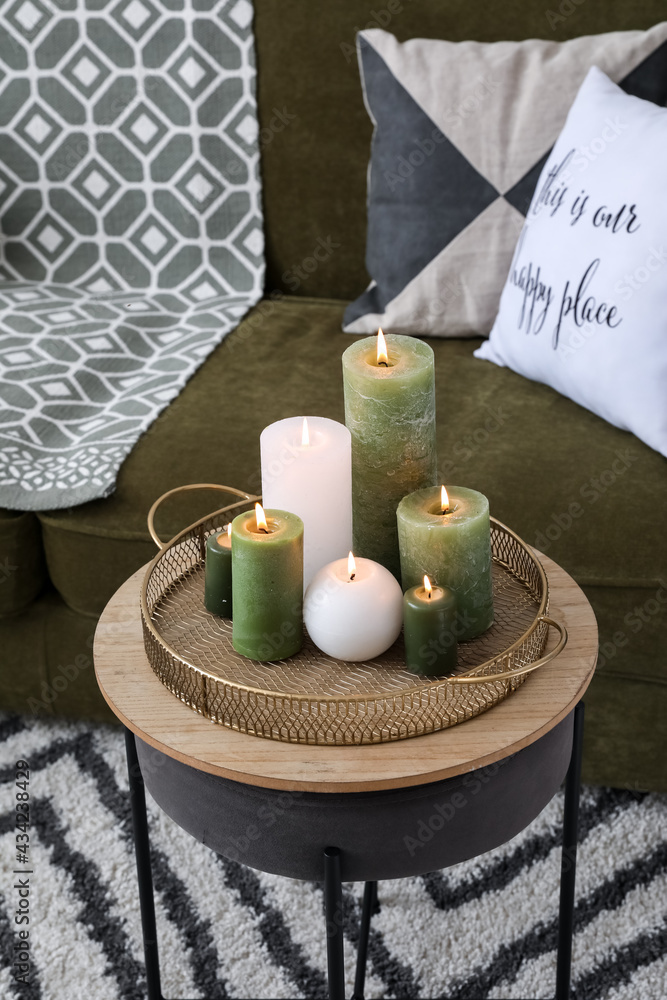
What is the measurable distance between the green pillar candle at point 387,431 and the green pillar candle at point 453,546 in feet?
0.11

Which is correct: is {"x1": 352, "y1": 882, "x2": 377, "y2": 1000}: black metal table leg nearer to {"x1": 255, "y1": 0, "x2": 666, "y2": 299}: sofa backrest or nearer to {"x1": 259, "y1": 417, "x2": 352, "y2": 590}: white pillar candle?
{"x1": 259, "y1": 417, "x2": 352, "y2": 590}: white pillar candle

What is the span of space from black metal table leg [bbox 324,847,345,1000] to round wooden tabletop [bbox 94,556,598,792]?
64 millimetres

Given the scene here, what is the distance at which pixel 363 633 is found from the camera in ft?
2.61

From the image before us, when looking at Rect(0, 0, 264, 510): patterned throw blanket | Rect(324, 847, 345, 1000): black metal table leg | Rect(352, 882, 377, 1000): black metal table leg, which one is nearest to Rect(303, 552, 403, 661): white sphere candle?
Rect(324, 847, 345, 1000): black metal table leg

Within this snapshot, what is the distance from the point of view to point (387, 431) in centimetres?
83

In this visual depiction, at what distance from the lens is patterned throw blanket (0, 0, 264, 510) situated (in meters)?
1.71

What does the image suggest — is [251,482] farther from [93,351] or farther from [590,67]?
[590,67]

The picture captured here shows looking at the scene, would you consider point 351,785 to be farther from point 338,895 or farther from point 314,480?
point 314,480

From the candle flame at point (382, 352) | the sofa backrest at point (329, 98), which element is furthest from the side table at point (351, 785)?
the sofa backrest at point (329, 98)

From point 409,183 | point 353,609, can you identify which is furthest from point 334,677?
point 409,183

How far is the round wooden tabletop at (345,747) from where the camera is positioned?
0.72 metres

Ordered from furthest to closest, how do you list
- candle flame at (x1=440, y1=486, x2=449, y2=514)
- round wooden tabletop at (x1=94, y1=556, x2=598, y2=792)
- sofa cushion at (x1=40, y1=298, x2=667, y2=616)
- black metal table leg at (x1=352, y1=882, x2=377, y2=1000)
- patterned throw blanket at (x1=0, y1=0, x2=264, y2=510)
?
patterned throw blanket at (x1=0, y1=0, x2=264, y2=510)
sofa cushion at (x1=40, y1=298, x2=667, y2=616)
black metal table leg at (x1=352, y1=882, x2=377, y2=1000)
candle flame at (x1=440, y1=486, x2=449, y2=514)
round wooden tabletop at (x1=94, y1=556, x2=598, y2=792)

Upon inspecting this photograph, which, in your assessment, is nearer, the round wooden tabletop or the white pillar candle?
the round wooden tabletop

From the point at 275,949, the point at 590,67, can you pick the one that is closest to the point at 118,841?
the point at 275,949
